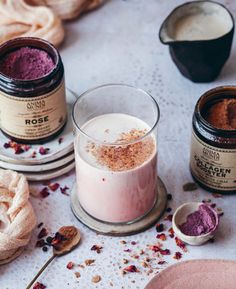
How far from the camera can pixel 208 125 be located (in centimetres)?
133

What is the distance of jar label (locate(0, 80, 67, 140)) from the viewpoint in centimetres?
139

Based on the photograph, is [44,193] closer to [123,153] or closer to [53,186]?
[53,186]

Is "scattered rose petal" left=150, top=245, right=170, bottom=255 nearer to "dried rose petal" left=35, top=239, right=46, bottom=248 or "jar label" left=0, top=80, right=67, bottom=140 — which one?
"dried rose petal" left=35, top=239, right=46, bottom=248

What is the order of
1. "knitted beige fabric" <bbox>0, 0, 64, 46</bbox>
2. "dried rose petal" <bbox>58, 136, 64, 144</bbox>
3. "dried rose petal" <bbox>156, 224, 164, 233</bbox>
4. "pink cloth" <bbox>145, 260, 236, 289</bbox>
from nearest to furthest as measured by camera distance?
"pink cloth" <bbox>145, 260, 236, 289</bbox> < "dried rose petal" <bbox>156, 224, 164, 233</bbox> < "dried rose petal" <bbox>58, 136, 64, 144</bbox> < "knitted beige fabric" <bbox>0, 0, 64, 46</bbox>

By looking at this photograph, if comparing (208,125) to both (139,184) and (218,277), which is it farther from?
(218,277)

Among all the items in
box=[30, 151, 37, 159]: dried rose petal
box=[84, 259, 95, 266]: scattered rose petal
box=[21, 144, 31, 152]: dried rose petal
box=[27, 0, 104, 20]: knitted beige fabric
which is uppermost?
box=[27, 0, 104, 20]: knitted beige fabric

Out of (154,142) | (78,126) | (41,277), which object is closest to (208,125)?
(154,142)

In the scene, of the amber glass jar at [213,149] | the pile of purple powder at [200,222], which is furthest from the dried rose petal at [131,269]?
the amber glass jar at [213,149]

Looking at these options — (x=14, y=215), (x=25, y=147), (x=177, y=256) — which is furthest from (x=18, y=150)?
(x=177, y=256)

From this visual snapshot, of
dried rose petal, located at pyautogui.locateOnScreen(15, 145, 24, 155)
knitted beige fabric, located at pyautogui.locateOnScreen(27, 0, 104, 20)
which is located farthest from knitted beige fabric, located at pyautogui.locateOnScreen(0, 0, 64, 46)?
dried rose petal, located at pyautogui.locateOnScreen(15, 145, 24, 155)

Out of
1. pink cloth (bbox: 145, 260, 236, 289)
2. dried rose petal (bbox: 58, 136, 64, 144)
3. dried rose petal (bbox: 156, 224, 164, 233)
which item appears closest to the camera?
pink cloth (bbox: 145, 260, 236, 289)

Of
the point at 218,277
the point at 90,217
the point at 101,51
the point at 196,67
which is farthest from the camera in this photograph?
the point at 101,51

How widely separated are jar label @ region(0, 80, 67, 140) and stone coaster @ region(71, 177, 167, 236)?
0.48ft

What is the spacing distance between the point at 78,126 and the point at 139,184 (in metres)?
0.15
